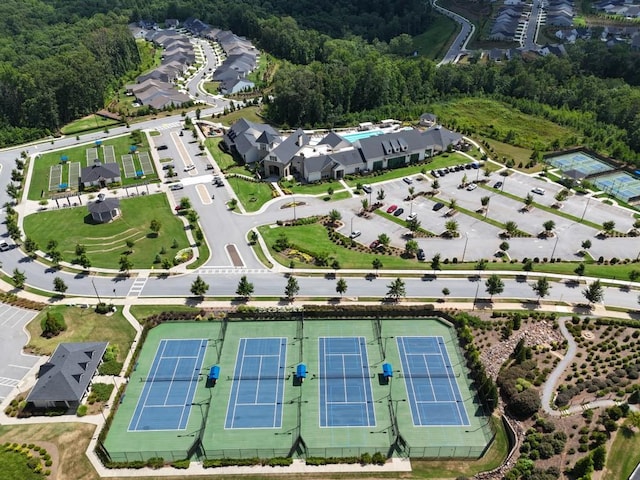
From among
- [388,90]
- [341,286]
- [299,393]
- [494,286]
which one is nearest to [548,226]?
[494,286]

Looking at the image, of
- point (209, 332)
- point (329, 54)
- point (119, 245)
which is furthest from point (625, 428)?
point (329, 54)

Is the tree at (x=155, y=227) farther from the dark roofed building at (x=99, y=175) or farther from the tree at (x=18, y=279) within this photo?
the dark roofed building at (x=99, y=175)

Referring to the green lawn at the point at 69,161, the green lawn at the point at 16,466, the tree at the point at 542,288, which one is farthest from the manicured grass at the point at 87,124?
the tree at the point at 542,288

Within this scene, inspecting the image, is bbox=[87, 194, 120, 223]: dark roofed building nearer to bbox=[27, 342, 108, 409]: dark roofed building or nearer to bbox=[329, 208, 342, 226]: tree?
bbox=[27, 342, 108, 409]: dark roofed building

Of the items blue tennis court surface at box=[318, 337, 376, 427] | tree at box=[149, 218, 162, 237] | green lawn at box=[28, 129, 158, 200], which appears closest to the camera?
blue tennis court surface at box=[318, 337, 376, 427]

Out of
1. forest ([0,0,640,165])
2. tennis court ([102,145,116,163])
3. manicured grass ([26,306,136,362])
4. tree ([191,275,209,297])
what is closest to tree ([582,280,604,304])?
tree ([191,275,209,297])

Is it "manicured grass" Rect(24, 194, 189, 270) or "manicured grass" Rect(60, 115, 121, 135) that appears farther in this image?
"manicured grass" Rect(60, 115, 121, 135)
